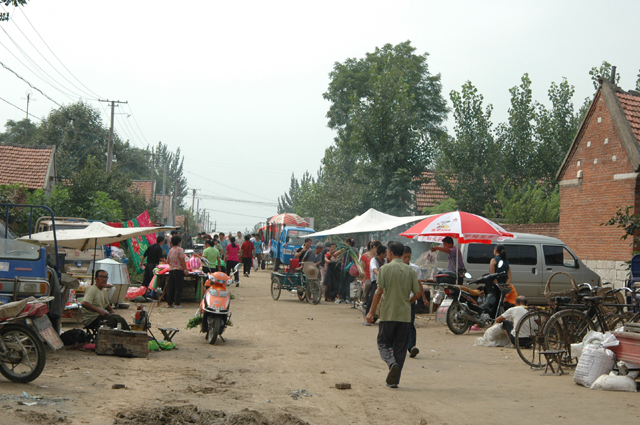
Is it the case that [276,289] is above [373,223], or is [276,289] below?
below

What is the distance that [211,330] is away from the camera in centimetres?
1078

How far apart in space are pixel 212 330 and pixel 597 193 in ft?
46.9

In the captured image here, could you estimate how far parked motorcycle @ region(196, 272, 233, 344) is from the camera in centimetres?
1066

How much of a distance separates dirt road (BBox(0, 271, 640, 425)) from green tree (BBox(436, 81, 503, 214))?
19442 millimetres

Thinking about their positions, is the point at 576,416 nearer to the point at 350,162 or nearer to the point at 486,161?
the point at 486,161

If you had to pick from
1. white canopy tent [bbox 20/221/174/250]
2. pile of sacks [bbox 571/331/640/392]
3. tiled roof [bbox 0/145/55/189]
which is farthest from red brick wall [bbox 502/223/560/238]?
tiled roof [bbox 0/145/55/189]

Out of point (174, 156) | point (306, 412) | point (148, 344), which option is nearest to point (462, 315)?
point (148, 344)

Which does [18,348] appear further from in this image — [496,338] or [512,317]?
[496,338]

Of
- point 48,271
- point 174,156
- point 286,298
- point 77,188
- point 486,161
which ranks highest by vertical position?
point 174,156

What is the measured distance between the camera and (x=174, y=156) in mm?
84875

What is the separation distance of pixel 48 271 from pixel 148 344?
1869 mm

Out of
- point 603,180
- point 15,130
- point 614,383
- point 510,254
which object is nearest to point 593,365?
point 614,383

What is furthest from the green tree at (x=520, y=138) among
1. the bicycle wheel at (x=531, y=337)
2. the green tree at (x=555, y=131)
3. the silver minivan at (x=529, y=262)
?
the bicycle wheel at (x=531, y=337)

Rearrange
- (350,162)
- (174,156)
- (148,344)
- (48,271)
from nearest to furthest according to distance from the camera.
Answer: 1. (48,271)
2. (148,344)
3. (350,162)
4. (174,156)
